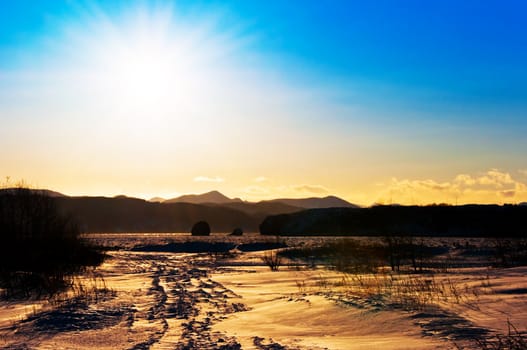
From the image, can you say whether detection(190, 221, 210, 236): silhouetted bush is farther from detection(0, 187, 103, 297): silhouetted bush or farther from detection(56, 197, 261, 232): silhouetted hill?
detection(56, 197, 261, 232): silhouetted hill

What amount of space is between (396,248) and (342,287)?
9037mm

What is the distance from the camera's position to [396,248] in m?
19.9

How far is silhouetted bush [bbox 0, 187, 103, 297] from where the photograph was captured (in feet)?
52.6

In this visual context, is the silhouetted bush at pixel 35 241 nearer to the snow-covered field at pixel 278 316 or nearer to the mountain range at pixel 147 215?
the snow-covered field at pixel 278 316

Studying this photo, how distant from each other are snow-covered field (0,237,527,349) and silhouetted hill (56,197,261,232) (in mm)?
112085

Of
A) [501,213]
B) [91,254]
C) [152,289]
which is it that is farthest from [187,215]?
[152,289]

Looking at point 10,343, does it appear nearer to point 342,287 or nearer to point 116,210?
point 342,287

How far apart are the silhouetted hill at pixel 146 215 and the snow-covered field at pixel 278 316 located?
112085 millimetres

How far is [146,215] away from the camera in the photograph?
5103 inches

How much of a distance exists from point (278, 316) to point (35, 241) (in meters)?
14.1

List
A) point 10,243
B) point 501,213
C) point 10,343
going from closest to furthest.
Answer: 1. point 10,343
2. point 10,243
3. point 501,213

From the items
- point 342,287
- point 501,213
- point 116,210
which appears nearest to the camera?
point 342,287

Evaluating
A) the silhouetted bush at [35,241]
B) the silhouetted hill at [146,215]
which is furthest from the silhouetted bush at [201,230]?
the silhouetted hill at [146,215]

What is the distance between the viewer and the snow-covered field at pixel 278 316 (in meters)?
6.18
